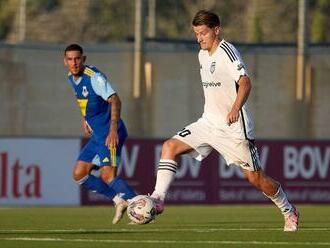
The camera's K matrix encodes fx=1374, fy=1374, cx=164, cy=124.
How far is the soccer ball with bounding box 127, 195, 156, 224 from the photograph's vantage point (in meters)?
13.3

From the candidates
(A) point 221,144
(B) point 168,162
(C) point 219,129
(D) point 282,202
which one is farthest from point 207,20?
(D) point 282,202

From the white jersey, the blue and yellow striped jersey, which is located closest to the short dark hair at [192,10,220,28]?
the white jersey

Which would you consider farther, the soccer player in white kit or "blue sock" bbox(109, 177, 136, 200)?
"blue sock" bbox(109, 177, 136, 200)

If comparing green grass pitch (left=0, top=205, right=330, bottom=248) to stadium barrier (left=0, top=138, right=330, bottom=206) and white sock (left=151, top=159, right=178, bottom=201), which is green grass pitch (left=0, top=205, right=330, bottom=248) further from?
stadium barrier (left=0, top=138, right=330, bottom=206)

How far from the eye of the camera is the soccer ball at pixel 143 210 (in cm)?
1331

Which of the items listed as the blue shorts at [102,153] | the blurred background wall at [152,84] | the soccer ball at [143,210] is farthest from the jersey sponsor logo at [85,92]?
the blurred background wall at [152,84]

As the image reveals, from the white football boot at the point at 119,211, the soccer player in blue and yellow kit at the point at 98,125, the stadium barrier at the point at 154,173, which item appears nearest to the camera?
the white football boot at the point at 119,211

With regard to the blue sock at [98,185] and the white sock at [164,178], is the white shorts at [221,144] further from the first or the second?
the blue sock at [98,185]

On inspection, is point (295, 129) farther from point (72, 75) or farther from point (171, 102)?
point (72, 75)

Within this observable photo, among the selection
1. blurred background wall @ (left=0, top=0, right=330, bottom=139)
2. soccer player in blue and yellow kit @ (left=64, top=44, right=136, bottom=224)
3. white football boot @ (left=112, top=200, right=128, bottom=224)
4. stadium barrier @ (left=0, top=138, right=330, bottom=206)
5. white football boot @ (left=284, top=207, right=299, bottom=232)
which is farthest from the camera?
blurred background wall @ (left=0, top=0, right=330, bottom=139)

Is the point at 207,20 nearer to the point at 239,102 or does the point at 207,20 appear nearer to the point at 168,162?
the point at 239,102

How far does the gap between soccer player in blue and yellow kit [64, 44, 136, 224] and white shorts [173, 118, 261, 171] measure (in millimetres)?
2227

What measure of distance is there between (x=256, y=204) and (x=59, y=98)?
24.2 feet

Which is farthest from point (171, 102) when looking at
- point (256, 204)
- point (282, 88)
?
point (256, 204)
